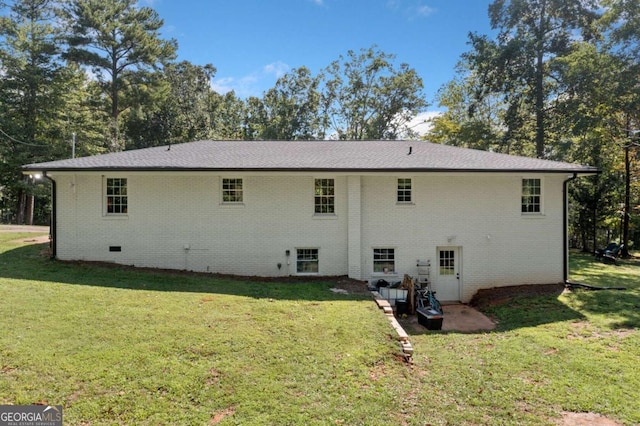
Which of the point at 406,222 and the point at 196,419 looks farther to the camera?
the point at 406,222

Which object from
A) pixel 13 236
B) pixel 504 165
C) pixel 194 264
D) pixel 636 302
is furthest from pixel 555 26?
pixel 13 236

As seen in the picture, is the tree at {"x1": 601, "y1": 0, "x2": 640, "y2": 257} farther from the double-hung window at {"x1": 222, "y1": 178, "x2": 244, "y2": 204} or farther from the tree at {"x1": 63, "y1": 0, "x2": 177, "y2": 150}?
the tree at {"x1": 63, "y1": 0, "x2": 177, "y2": 150}

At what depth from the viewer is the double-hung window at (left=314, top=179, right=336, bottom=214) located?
12.9 meters

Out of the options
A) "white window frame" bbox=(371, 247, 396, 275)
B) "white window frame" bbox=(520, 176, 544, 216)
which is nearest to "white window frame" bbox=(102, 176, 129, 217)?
"white window frame" bbox=(371, 247, 396, 275)

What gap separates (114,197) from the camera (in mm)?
12594

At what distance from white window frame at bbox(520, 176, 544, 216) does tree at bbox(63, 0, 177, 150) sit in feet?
111

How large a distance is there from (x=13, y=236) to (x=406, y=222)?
18.3m

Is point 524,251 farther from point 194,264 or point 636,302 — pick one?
point 194,264

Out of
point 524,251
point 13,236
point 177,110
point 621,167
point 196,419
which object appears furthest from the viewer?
point 177,110

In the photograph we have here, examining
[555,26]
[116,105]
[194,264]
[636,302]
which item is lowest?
[636,302]

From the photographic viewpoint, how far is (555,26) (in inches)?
1015

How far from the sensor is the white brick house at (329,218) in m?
12.4

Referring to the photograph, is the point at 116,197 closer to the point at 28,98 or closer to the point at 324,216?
the point at 324,216

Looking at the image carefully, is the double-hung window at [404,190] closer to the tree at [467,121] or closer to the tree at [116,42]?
the tree at [467,121]
